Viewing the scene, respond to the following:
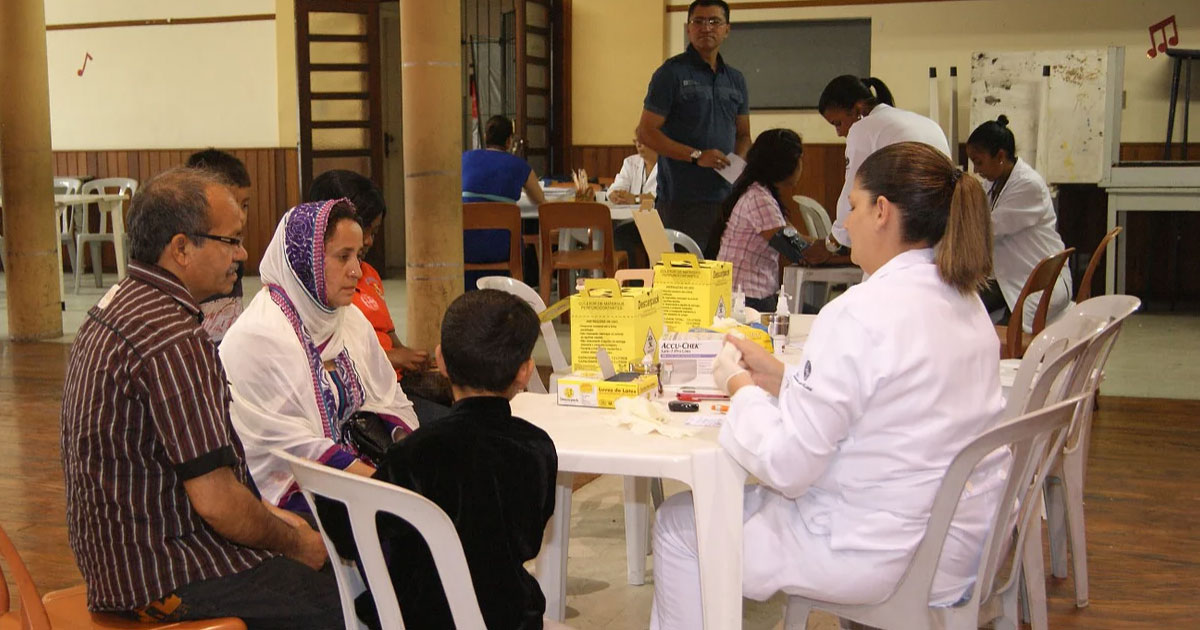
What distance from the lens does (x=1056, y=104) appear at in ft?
27.9

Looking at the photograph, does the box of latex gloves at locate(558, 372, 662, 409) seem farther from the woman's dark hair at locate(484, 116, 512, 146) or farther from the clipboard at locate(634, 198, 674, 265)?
the woman's dark hair at locate(484, 116, 512, 146)

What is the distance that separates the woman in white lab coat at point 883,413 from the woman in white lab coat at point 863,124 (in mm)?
2515

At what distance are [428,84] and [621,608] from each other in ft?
9.24

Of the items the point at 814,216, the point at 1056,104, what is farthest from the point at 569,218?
the point at 1056,104

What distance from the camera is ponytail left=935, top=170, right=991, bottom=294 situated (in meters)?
Result: 1.95

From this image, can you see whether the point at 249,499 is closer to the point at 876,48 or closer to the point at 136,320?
the point at 136,320

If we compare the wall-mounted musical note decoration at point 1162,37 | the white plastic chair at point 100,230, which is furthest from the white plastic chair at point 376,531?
the white plastic chair at point 100,230

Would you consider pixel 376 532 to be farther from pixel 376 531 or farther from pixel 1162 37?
pixel 1162 37

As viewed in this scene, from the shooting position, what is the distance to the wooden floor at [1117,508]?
10.1 ft

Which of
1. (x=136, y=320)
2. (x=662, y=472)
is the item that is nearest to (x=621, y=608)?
(x=662, y=472)

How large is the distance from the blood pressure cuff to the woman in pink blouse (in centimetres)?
3

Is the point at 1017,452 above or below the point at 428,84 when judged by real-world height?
below

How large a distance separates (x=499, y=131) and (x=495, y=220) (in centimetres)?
64

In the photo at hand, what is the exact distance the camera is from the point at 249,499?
1.86 meters
